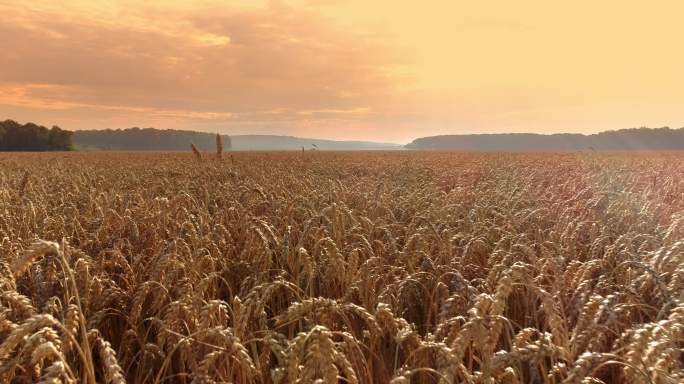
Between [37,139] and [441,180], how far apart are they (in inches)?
4299

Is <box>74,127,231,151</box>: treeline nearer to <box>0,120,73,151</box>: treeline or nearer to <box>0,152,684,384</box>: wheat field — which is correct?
<box>0,120,73,151</box>: treeline

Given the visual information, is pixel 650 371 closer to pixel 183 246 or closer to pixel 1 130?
pixel 183 246

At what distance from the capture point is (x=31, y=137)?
95812mm

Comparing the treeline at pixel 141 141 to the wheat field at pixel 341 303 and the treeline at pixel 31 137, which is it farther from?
the wheat field at pixel 341 303

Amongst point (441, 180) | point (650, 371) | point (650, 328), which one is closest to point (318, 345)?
point (650, 371)

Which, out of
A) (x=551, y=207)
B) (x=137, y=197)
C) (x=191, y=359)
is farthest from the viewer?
(x=137, y=197)

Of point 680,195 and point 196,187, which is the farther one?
point 196,187

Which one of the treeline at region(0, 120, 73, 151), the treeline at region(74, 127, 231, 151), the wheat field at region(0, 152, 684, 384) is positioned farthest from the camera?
the treeline at region(74, 127, 231, 151)

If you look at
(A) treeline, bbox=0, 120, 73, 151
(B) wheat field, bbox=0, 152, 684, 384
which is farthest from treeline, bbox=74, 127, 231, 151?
(B) wheat field, bbox=0, 152, 684, 384

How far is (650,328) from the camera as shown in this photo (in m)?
1.57


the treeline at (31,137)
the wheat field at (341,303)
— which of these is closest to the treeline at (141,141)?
the treeline at (31,137)

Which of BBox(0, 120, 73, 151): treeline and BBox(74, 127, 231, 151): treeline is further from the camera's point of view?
BBox(74, 127, 231, 151): treeline

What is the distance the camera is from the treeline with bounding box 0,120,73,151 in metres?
94.4

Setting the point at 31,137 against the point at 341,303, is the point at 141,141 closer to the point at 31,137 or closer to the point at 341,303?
the point at 31,137
